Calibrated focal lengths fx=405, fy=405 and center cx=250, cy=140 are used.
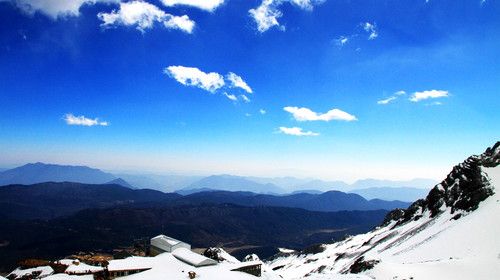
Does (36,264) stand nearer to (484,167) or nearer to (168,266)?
(168,266)

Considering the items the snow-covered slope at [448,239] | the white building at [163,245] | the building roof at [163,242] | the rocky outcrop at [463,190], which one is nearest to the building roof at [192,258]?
the white building at [163,245]

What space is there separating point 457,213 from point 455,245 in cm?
3474

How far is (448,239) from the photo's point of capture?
276 ft

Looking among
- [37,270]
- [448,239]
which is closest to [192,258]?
[37,270]

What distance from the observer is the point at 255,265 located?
263 feet

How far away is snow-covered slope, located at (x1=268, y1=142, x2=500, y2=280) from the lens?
60812 millimetres

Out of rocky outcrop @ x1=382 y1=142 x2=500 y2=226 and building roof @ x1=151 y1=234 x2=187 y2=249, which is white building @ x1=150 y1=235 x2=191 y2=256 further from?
rocky outcrop @ x1=382 y1=142 x2=500 y2=226

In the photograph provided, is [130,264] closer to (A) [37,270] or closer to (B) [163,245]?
(A) [37,270]

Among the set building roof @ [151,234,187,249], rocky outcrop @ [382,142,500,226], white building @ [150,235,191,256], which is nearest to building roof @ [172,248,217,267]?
white building @ [150,235,191,256]

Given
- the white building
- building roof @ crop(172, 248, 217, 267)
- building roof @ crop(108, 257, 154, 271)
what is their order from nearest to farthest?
building roof @ crop(108, 257, 154, 271) → building roof @ crop(172, 248, 217, 267) → the white building

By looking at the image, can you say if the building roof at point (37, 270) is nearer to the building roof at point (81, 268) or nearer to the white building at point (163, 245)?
the building roof at point (81, 268)

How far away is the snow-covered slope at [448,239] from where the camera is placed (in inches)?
2394

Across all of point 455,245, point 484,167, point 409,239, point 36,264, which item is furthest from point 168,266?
point 484,167

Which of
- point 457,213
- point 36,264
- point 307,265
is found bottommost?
point 307,265
